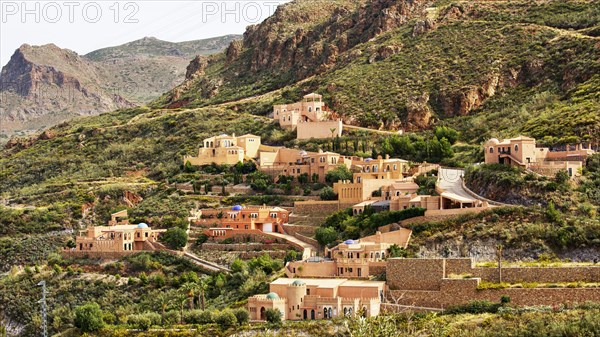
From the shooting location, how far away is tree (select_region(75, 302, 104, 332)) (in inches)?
2098

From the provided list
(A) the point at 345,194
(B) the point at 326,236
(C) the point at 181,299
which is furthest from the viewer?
(A) the point at 345,194

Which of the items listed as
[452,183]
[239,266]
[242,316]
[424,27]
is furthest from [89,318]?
[424,27]

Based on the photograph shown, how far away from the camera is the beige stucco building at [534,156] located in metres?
55.3

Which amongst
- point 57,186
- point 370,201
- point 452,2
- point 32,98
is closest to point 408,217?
point 370,201

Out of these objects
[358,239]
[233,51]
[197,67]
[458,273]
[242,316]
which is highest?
[233,51]

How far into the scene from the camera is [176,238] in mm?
62094

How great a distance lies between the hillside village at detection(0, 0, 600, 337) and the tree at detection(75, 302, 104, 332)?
0.11 meters

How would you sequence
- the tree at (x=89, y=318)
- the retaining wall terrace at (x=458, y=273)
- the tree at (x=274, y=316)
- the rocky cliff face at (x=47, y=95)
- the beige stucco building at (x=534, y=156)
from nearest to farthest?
the retaining wall terrace at (x=458, y=273) → the tree at (x=274, y=316) → the tree at (x=89, y=318) → the beige stucco building at (x=534, y=156) → the rocky cliff face at (x=47, y=95)

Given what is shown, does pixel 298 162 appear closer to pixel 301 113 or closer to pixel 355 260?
pixel 301 113

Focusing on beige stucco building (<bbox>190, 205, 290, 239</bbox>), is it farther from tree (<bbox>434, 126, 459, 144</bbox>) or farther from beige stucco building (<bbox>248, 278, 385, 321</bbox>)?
tree (<bbox>434, 126, 459, 144</bbox>)

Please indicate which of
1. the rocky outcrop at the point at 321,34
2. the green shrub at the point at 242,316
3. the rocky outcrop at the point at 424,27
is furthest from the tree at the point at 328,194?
the rocky outcrop at the point at 424,27

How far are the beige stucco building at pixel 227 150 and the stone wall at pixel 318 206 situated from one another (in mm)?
12597

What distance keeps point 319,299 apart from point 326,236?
912cm

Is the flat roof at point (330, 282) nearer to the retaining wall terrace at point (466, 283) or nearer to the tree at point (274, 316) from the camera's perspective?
the retaining wall terrace at point (466, 283)
